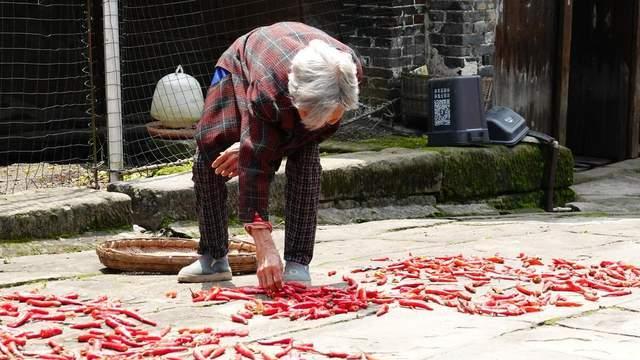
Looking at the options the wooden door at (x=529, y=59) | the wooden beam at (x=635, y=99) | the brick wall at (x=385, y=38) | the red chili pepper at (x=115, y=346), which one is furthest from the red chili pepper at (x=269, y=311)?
the wooden beam at (x=635, y=99)

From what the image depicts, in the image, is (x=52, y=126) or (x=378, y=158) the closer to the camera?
(x=378, y=158)

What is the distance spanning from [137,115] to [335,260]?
462cm

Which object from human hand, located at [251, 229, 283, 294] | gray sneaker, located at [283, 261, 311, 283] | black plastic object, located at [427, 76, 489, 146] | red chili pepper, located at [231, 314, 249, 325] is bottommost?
red chili pepper, located at [231, 314, 249, 325]

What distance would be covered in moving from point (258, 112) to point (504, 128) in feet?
17.9

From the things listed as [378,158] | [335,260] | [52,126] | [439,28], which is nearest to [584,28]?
[439,28]

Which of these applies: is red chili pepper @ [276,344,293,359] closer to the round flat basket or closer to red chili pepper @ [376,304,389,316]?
red chili pepper @ [376,304,389,316]

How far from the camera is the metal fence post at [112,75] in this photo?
8398mm

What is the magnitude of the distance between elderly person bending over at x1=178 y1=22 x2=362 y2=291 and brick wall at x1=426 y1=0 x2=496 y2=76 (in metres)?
5.37

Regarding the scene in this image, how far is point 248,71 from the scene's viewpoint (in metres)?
5.80

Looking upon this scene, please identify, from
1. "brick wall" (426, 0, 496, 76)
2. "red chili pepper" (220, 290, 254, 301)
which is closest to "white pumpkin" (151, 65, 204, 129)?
"brick wall" (426, 0, 496, 76)

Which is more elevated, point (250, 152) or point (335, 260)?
point (250, 152)

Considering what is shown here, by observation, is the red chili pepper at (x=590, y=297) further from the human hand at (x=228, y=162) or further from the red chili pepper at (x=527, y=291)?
the human hand at (x=228, y=162)

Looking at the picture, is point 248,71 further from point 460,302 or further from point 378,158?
point 378,158

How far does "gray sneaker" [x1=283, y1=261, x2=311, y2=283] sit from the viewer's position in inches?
239
